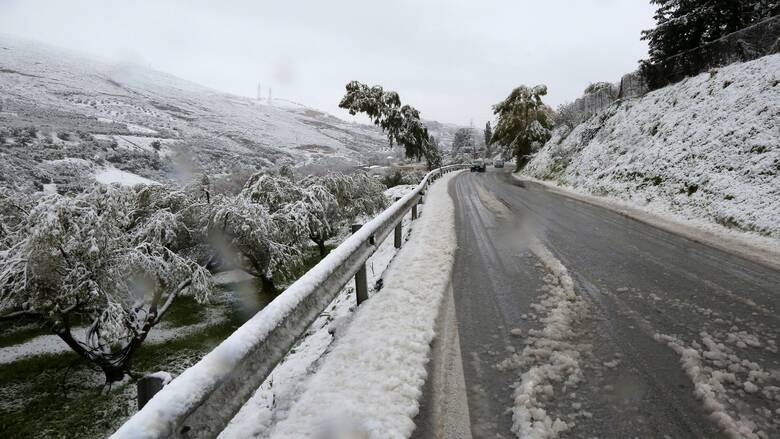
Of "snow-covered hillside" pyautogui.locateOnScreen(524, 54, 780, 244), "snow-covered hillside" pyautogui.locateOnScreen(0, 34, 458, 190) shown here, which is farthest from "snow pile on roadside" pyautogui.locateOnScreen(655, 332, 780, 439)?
"snow-covered hillside" pyautogui.locateOnScreen(0, 34, 458, 190)

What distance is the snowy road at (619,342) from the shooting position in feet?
7.18

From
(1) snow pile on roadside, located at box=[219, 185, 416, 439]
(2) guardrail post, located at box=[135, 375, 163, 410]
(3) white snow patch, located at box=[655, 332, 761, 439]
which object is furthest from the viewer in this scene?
(1) snow pile on roadside, located at box=[219, 185, 416, 439]

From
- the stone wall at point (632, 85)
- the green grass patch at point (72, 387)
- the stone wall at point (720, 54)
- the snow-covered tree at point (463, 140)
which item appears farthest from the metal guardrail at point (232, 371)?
the snow-covered tree at point (463, 140)

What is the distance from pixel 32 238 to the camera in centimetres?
686

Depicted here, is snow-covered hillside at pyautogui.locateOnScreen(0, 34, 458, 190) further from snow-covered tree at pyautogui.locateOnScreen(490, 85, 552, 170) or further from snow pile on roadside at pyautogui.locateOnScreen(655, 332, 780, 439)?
snow-covered tree at pyautogui.locateOnScreen(490, 85, 552, 170)

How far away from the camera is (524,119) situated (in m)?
34.4

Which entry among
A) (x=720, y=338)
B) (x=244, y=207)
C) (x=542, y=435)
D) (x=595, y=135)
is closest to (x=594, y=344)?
(x=720, y=338)

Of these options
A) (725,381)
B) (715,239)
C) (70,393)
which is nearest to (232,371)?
(725,381)

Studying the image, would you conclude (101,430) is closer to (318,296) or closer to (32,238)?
(32,238)

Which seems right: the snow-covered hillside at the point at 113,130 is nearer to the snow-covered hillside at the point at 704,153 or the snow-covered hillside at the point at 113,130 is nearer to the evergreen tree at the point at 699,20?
the snow-covered hillside at the point at 704,153

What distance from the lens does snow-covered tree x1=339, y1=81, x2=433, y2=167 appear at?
32.5 m

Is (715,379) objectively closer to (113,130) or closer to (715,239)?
(715,239)

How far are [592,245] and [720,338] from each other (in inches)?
135

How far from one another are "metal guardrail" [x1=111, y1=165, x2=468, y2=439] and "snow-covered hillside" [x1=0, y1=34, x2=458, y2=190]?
11.9m
